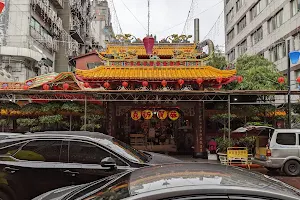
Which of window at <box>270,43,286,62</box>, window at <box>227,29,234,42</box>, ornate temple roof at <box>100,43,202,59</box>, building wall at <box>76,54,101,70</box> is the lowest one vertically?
ornate temple roof at <box>100,43,202,59</box>

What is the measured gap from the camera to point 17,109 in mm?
16172

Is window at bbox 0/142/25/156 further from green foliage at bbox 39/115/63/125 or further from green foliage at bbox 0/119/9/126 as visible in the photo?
green foliage at bbox 0/119/9/126

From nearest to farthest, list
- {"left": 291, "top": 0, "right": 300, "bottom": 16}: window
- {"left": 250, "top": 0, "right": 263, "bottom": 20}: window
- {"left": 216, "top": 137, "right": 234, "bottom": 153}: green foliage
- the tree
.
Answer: {"left": 216, "top": 137, "right": 234, "bottom": 153}: green foliage < the tree < {"left": 291, "top": 0, "right": 300, "bottom": 16}: window < {"left": 250, "top": 0, "right": 263, "bottom": 20}: window

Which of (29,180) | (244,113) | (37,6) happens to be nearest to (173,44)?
(244,113)

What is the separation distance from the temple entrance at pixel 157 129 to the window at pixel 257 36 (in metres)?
17.8

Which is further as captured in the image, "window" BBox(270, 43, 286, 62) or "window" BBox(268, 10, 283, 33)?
"window" BBox(268, 10, 283, 33)

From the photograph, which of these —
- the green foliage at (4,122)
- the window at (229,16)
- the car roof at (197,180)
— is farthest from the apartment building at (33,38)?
the window at (229,16)

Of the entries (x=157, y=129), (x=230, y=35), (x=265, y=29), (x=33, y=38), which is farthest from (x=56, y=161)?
(x=230, y=35)

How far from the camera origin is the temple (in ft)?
52.0

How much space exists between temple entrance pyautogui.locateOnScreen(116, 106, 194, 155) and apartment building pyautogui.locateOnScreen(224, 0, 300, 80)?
8379 mm

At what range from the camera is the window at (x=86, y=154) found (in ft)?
17.8

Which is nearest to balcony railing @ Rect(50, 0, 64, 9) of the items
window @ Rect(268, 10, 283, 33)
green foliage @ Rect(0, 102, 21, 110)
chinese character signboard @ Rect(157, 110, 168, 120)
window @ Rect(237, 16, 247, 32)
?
green foliage @ Rect(0, 102, 21, 110)

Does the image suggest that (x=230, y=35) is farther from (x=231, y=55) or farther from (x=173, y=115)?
(x=173, y=115)

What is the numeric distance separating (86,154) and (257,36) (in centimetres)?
3259
